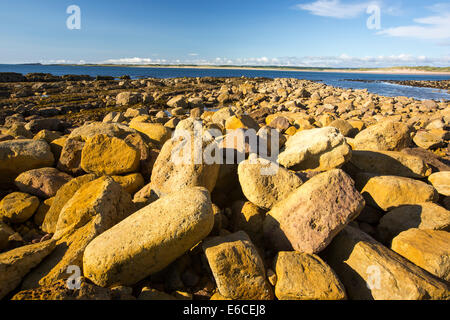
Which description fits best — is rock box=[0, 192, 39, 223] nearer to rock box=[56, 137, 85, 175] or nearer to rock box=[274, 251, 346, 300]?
rock box=[56, 137, 85, 175]

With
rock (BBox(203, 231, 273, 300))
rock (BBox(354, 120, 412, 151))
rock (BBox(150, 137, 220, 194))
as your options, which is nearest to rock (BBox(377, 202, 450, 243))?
rock (BBox(354, 120, 412, 151))

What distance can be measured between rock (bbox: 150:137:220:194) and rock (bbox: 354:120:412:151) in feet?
10.9

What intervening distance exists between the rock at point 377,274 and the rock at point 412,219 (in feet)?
2.06

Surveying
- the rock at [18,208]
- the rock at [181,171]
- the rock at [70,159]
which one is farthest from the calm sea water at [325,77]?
the rock at [18,208]

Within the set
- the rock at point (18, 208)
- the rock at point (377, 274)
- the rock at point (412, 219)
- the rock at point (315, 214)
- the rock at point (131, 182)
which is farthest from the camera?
the rock at point (131, 182)

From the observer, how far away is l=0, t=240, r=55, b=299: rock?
215 cm

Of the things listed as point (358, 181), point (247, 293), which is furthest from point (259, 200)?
point (358, 181)

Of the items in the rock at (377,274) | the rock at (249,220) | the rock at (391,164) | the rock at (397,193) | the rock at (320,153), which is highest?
the rock at (320,153)

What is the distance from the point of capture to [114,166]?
12.5 ft

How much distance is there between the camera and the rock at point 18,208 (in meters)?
3.27

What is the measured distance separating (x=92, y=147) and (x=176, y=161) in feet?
5.36

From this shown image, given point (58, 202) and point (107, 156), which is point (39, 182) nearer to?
point (58, 202)

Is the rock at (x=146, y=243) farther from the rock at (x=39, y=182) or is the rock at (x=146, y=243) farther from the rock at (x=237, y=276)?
the rock at (x=39, y=182)
